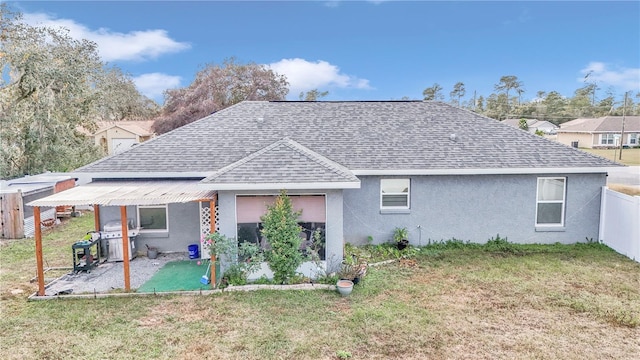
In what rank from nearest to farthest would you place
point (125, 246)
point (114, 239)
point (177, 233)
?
1. point (125, 246)
2. point (114, 239)
3. point (177, 233)

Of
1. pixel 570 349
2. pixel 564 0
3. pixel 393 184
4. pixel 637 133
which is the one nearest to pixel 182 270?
pixel 393 184

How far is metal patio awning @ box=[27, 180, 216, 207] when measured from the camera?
1028cm

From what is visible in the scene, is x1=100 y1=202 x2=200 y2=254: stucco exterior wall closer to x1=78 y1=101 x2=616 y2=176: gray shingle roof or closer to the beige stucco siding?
x1=78 y1=101 x2=616 y2=176: gray shingle roof

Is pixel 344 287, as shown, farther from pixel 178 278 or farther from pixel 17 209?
pixel 17 209

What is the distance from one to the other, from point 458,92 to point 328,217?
110 meters

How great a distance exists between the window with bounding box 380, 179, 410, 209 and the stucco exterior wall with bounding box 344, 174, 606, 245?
27cm

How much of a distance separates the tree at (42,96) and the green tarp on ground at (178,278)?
17.5 m

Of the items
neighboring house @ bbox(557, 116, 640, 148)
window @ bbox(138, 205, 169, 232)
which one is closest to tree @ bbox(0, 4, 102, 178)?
window @ bbox(138, 205, 169, 232)

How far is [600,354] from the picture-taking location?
24.2 ft

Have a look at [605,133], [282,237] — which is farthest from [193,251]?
[605,133]

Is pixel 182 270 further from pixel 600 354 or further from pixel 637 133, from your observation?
pixel 637 133

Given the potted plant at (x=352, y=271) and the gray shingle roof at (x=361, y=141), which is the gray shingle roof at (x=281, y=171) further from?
the gray shingle roof at (x=361, y=141)

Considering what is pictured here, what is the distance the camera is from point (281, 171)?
11195 mm

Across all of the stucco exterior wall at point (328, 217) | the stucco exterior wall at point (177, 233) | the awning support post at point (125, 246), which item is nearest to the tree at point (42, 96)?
the stucco exterior wall at point (177, 233)
